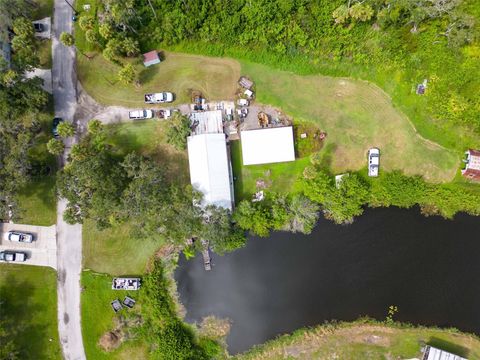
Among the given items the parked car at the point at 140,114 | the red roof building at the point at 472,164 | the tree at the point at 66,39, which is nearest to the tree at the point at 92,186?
the parked car at the point at 140,114

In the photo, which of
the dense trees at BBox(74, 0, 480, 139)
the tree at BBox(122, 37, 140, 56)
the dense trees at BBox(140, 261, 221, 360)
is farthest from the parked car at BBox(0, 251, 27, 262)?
the tree at BBox(122, 37, 140, 56)

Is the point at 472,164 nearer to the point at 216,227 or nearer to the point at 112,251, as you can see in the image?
the point at 216,227

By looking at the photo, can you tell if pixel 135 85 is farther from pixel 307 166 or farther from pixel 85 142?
pixel 307 166

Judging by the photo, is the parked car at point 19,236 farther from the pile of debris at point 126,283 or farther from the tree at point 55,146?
the pile of debris at point 126,283

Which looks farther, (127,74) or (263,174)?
(263,174)

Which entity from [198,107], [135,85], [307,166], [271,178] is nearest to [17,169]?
[135,85]

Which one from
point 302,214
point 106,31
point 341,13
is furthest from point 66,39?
point 302,214
